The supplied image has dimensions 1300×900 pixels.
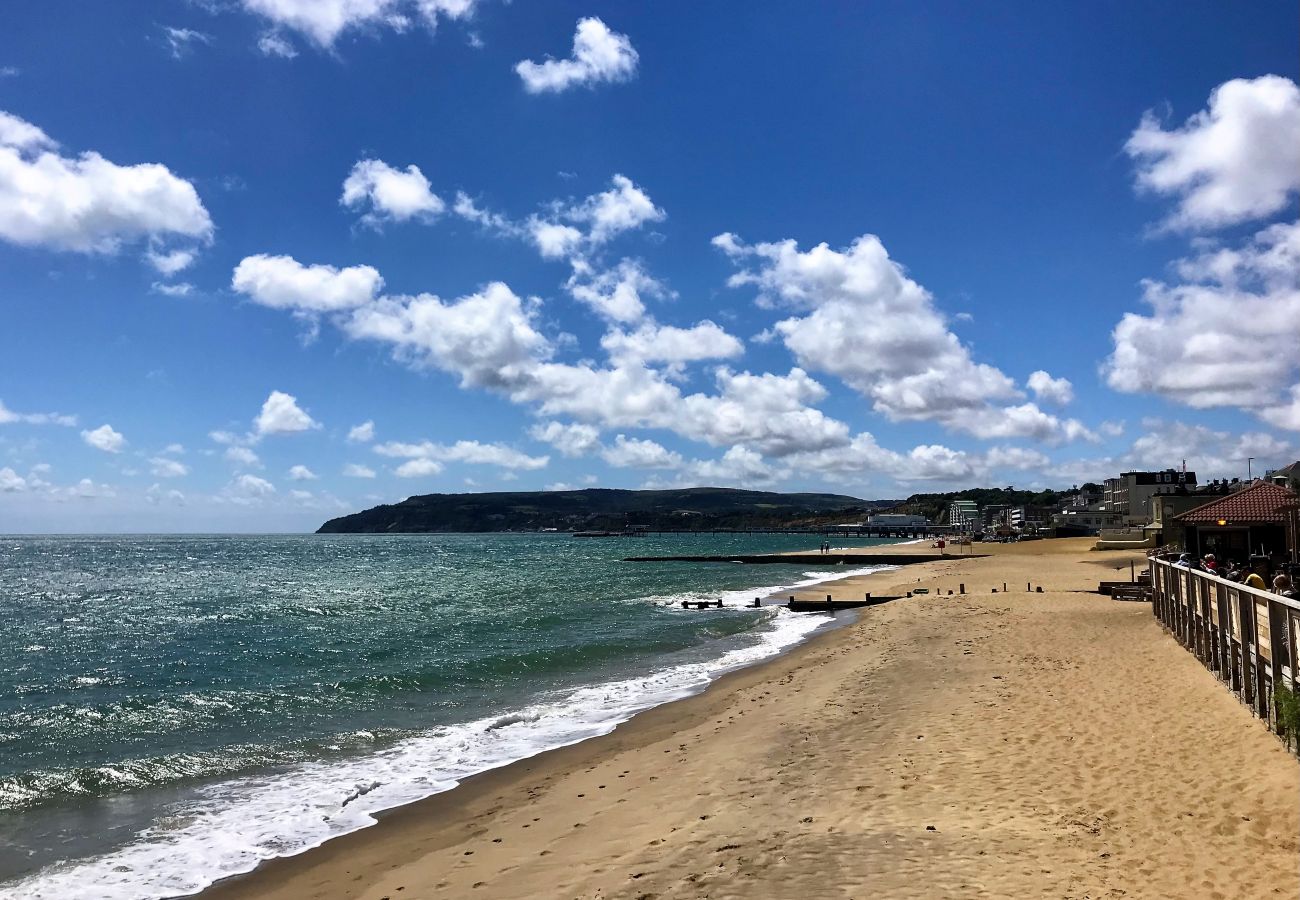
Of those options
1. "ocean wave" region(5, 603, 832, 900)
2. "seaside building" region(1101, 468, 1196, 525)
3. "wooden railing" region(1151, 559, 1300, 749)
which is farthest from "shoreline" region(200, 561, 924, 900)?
"seaside building" region(1101, 468, 1196, 525)

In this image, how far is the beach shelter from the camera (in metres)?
25.1

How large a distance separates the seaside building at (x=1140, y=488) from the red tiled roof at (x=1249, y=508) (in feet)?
288

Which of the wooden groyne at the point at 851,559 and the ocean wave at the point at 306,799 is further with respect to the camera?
the wooden groyne at the point at 851,559

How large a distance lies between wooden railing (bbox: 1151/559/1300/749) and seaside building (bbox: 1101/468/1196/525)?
100568 millimetres

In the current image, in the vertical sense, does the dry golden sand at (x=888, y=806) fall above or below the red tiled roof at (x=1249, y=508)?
below

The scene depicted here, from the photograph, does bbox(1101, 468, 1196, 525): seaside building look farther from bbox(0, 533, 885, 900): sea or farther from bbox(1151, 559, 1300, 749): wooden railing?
bbox(1151, 559, 1300, 749): wooden railing

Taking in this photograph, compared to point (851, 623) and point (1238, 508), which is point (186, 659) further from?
point (1238, 508)

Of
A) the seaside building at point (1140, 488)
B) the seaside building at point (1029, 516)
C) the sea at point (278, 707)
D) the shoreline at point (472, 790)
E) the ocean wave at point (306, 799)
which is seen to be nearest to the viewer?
the shoreline at point (472, 790)

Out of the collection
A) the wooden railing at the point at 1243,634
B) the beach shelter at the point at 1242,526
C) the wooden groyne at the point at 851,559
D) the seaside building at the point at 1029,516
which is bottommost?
the wooden groyne at the point at 851,559

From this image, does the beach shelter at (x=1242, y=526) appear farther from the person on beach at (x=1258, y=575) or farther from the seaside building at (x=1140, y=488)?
the seaside building at (x=1140, y=488)

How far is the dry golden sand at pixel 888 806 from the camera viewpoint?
7.14 m

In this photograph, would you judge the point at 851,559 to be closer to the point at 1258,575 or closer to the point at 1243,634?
the point at 1258,575

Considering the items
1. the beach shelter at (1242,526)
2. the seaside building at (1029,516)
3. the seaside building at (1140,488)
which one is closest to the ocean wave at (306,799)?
the beach shelter at (1242,526)

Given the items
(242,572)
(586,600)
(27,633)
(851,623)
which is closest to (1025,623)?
(851,623)
